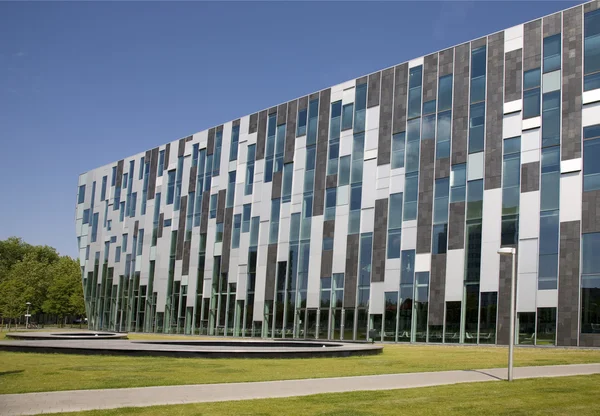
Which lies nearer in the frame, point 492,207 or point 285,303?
point 492,207

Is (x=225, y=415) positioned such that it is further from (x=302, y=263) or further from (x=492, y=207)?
(x=302, y=263)

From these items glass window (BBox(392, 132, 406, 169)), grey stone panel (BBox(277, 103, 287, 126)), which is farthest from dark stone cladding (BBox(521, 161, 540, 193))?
grey stone panel (BBox(277, 103, 287, 126))

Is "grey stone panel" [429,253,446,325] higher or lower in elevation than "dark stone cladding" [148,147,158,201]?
lower

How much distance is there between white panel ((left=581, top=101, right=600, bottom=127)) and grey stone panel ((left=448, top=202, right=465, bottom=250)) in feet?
27.5

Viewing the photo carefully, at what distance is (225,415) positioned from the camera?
40.2 feet

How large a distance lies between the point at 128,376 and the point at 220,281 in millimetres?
40471

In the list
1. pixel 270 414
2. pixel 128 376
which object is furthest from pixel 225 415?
pixel 128 376

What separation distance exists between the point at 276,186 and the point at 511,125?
2128 centimetres

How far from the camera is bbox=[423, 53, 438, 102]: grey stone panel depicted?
44.5 metres

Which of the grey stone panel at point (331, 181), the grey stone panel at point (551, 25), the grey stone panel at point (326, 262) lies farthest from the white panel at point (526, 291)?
the grey stone panel at point (331, 181)

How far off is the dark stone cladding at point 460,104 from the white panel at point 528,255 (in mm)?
6769

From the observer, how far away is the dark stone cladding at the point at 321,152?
50.8 metres

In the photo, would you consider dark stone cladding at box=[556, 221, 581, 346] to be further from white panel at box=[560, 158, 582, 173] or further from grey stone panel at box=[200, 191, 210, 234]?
grey stone panel at box=[200, 191, 210, 234]

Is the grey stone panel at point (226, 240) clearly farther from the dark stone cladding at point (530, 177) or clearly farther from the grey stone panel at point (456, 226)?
the dark stone cladding at point (530, 177)
